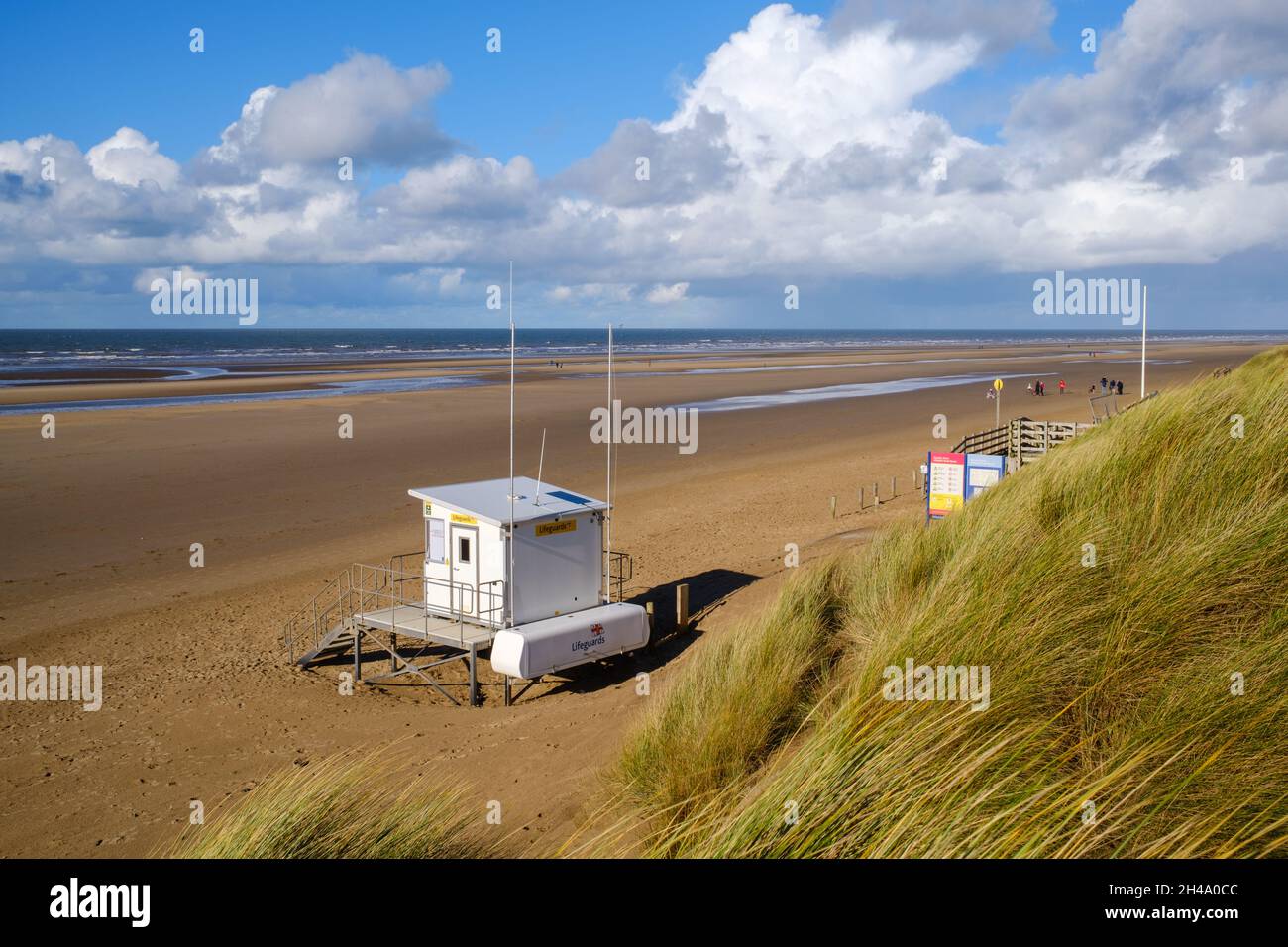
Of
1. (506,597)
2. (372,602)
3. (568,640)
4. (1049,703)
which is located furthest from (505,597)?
(1049,703)

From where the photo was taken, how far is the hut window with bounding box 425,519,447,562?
16.5 metres

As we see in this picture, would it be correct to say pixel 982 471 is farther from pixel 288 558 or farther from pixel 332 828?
pixel 332 828

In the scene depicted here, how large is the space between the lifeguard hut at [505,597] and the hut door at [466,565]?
2cm

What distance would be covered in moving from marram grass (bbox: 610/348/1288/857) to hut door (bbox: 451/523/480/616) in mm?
7573

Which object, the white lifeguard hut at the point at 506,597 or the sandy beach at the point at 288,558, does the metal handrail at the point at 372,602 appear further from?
the sandy beach at the point at 288,558

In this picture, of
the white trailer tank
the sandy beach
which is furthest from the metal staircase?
the white trailer tank

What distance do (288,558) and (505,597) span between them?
8928 millimetres

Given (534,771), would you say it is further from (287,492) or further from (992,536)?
(287,492)

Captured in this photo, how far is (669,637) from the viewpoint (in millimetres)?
17125

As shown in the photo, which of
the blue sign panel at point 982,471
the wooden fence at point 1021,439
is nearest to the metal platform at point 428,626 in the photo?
the blue sign panel at point 982,471

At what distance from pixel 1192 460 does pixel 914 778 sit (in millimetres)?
4985

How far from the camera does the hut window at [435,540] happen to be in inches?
650

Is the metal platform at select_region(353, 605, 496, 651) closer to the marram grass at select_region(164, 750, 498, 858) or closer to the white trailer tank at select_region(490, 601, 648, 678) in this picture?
the white trailer tank at select_region(490, 601, 648, 678)
